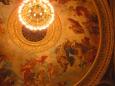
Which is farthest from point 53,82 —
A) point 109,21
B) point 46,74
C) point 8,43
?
point 109,21

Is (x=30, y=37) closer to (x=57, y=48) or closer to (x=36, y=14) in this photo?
(x=57, y=48)

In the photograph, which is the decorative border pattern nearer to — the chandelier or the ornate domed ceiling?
the ornate domed ceiling

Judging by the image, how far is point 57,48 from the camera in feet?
46.2

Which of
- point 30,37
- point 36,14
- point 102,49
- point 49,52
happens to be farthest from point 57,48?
point 36,14

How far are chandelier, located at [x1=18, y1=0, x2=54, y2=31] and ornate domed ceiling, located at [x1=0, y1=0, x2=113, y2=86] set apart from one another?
30.2 inches

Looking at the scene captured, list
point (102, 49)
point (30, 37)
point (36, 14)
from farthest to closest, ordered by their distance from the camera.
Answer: point (30, 37) < point (102, 49) < point (36, 14)

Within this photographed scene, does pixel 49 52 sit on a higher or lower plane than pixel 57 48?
lower

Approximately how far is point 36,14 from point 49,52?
194 centimetres

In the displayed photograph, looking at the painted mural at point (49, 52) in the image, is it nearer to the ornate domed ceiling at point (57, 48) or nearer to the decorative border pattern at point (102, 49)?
the ornate domed ceiling at point (57, 48)

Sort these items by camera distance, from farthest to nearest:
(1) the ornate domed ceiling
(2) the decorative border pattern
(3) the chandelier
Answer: (1) the ornate domed ceiling < (2) the decorative border pattern < (3) the chandelier

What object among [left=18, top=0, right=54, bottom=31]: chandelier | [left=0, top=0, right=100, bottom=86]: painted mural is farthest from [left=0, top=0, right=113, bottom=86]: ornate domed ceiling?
[left=18, top=0, right=54, bottom=31]: chandelier

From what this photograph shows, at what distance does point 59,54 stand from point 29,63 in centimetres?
121

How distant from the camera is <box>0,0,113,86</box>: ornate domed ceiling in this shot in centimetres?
1337

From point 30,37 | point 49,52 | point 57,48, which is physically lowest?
point 49,52
